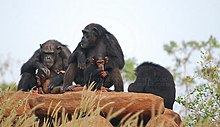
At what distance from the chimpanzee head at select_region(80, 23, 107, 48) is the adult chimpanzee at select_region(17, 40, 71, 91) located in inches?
34.1

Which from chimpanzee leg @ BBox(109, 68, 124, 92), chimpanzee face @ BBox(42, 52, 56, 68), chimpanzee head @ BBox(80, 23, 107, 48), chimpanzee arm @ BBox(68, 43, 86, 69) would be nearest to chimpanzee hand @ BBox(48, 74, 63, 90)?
chimpanzee face @ BBox(42, 52, 56, 68)

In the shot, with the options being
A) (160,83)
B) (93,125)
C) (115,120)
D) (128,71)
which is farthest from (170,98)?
(128,71)

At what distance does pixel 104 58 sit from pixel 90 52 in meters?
0.36

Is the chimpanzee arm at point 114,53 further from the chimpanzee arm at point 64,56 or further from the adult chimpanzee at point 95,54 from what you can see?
the chimpanzee arm at point 64,56

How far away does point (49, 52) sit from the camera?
8.06 metres

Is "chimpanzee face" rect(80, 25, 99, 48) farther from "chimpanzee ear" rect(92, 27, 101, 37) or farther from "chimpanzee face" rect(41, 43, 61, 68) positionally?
"chimpanzee face" rect(41, 43, 61, 68)

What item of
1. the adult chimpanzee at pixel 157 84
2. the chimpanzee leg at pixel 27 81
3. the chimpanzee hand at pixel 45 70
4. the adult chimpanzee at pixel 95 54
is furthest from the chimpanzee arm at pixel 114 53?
the adult chimpanzee at pixel 157 84

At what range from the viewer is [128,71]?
21.6 metres

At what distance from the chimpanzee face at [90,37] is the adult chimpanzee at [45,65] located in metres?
0.87

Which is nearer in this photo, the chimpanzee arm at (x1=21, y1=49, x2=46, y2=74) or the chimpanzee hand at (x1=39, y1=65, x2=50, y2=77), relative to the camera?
the chimpanzee hand at (x1=39, y1=65, x2=50, y2=77)

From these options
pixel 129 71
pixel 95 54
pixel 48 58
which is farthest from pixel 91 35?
pixel 129 71

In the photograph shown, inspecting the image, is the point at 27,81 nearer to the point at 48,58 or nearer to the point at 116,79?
the point at 48,58

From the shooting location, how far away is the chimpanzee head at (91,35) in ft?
23.6

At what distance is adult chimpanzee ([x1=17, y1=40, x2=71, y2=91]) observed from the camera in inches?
310
